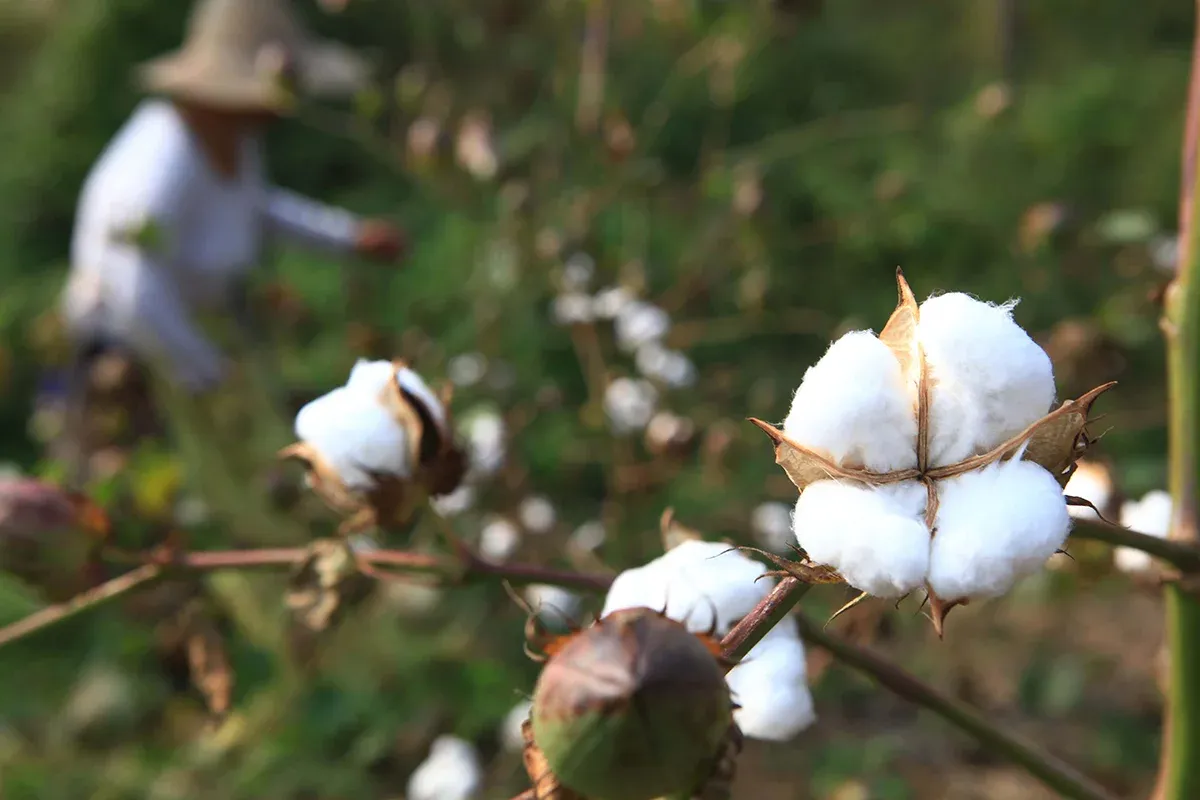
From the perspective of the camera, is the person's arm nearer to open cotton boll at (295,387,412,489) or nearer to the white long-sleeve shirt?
the white long-sleeve shirt

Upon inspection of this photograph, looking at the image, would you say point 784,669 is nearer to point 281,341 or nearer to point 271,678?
point 271,678

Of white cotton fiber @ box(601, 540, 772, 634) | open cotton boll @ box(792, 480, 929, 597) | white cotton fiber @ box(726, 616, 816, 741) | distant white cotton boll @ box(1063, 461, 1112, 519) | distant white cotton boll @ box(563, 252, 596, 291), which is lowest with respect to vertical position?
distant white cotton boll @ box(563, 252, 596, 291)

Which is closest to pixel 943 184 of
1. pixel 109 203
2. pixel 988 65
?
pixel 988 65

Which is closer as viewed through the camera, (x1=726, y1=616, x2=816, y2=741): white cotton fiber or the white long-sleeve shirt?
(x1=726, y1=616, x2=816, y2=741): white cotton fiber

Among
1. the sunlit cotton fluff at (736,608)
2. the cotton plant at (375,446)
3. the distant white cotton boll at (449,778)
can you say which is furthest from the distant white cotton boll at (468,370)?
the sunlit cotton fluff at (736,608)

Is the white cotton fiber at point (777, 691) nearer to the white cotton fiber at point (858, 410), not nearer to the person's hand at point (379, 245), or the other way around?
the white cotton fiber at point (858, 410)

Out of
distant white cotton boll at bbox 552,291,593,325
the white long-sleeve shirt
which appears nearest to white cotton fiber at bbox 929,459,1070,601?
distant white cotton boll at bbox 552,291,593,325
